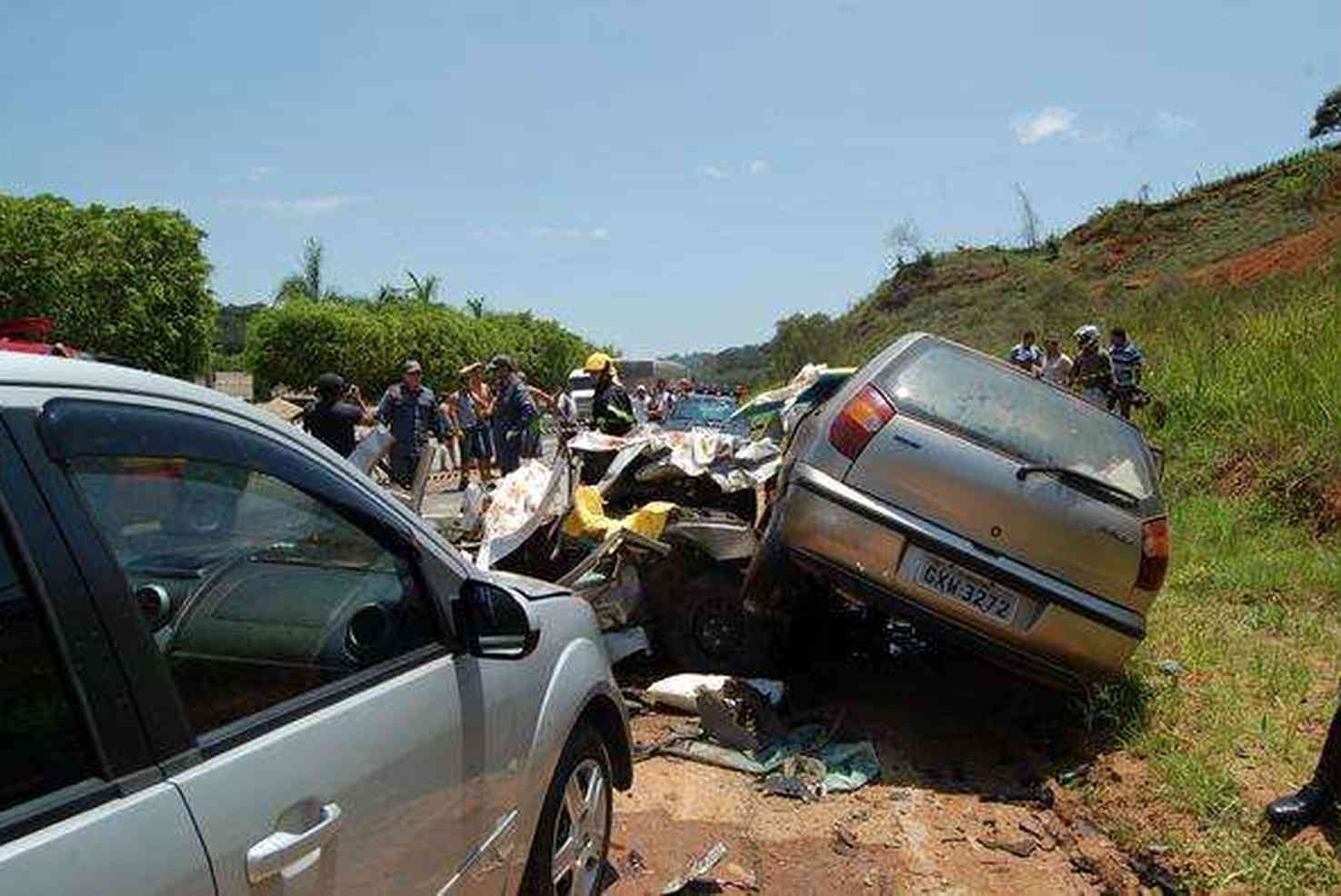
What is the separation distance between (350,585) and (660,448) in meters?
4.32

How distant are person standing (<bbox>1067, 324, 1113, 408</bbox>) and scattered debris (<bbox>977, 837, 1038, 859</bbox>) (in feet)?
33.8

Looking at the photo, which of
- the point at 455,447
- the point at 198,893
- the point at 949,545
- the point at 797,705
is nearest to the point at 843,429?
the point at 949,545

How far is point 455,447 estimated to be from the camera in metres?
19.7

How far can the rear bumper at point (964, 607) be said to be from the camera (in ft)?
16.3

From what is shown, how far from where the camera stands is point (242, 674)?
212 cm

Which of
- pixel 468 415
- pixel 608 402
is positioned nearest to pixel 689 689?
pixel 608 402

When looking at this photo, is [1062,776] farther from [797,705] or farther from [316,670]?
[316,670]

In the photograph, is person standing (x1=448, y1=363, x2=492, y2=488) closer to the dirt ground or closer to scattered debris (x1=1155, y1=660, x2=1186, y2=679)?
the dirt ground

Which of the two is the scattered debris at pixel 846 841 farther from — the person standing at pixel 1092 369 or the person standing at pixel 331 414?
the person standing at pixel 1092 369

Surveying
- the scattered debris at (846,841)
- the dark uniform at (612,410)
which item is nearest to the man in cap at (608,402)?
the dark uniform at (612,410)

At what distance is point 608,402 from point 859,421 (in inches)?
246

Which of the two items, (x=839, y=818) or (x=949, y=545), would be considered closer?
(x=839, y=818)

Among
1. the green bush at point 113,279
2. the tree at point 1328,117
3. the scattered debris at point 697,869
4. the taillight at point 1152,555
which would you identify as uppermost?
the tree at point 1328,117

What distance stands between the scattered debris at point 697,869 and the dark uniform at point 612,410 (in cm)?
685
